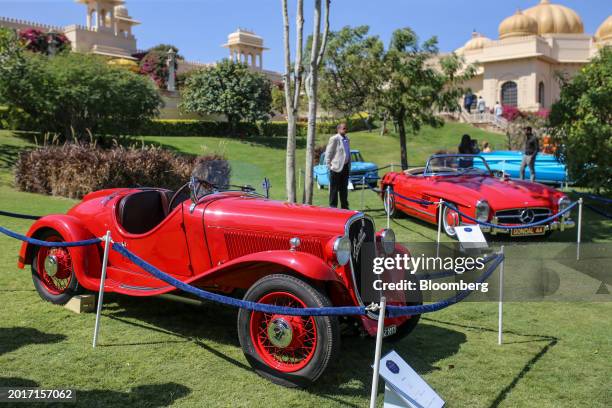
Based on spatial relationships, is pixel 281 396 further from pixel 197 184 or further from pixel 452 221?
A: pixel 452 221

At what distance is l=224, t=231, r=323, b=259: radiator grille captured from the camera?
3.98 m

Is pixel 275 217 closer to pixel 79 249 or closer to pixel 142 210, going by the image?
pixel 142 210

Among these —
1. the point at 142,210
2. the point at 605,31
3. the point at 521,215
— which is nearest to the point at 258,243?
the point at 142,210

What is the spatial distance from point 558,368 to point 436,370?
3.10ft

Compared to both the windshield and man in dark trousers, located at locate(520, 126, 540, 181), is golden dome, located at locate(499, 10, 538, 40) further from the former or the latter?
the windshield

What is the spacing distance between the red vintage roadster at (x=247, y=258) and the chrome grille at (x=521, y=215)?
417 cm

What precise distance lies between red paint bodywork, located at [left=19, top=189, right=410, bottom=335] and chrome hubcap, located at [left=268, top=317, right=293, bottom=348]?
1.17 feet

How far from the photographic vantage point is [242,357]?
4.12 metres

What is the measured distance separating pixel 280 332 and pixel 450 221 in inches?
223

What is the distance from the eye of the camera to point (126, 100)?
881 inches

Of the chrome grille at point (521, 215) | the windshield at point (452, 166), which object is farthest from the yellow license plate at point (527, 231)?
the windshield at point (452, 166)

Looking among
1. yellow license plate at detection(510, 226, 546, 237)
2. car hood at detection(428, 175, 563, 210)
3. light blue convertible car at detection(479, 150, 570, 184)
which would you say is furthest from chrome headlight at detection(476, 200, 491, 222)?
light blue convertible car at detection(479, 150, 570, 184)

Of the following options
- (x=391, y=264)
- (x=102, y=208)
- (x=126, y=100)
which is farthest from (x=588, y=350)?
(x=126, y=100)

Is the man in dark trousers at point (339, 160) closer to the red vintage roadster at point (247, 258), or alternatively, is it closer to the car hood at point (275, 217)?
the red vintage roadster at point (247, 258)
